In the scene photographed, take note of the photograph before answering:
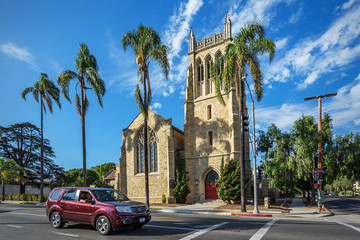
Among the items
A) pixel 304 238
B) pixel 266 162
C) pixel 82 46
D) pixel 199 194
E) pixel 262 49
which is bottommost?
pixel 199 194

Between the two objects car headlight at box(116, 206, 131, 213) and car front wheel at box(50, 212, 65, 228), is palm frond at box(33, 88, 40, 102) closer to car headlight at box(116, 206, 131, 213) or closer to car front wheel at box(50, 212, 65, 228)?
car front wheel at box(50, 212, 65, 228)

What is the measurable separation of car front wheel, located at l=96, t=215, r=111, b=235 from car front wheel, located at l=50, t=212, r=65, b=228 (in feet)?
7.09

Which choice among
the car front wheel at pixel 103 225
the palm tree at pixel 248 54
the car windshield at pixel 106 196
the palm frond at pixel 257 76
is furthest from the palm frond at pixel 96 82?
the car front wheel at pixel 103 225

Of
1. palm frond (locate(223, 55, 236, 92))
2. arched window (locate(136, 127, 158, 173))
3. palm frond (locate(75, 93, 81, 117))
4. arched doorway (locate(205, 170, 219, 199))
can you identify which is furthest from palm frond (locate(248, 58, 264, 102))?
palm frond (locate(75, 93, 81, 117))

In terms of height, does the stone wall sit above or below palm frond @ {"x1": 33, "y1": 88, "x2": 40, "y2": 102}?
below

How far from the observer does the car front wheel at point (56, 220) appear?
1064cm

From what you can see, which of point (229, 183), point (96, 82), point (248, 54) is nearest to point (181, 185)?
point (229, 183)

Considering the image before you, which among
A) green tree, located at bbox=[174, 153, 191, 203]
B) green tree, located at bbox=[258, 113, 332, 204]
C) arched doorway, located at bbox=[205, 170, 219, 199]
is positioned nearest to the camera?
green tree, located at bbox=[258, 113, 332, 204]

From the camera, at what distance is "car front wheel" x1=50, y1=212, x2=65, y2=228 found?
10.6 m

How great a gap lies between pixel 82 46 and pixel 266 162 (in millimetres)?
21871

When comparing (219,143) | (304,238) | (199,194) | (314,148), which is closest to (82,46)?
(219,143)

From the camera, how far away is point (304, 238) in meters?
8.62

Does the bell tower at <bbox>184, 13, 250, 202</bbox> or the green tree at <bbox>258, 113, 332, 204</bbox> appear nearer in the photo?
the green tree at <bbox>258, 113, 332, 204</bbox>

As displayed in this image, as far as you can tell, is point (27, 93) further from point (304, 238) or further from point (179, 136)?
point (304, 238)
